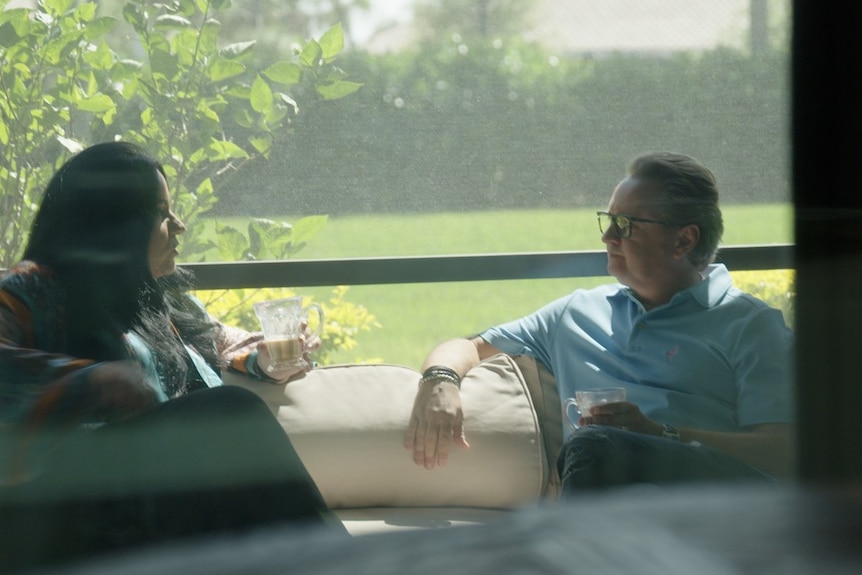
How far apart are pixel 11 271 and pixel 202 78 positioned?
367 mm

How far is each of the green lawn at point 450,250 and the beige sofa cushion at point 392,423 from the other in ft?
0.23

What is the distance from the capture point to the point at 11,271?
1188 mm

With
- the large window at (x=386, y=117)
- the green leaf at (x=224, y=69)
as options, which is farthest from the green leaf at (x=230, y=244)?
the green leaf at (x=224, y=69)

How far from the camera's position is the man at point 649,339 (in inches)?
49.8

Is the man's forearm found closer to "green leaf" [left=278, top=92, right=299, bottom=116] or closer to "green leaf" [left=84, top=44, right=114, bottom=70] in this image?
"green leaf" [left=278, top=92, right=299, bottom=116]

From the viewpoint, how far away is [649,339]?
1.53m

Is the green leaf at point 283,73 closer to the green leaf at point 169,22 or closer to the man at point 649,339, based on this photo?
the green leaf at point 169,22

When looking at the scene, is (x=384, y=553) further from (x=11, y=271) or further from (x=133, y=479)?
(x=11, y=271)

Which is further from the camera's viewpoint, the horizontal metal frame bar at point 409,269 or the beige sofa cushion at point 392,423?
the beige sofa cushion at point 392,423

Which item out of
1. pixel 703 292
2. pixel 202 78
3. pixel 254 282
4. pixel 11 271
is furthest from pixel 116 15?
pixel 703 292

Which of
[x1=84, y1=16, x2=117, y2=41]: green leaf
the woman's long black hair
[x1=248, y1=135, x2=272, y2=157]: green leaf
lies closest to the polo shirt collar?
[x1=248, y1=135, x2=272, y2=157]: green leaf

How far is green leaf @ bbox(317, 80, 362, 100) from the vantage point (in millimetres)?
1155

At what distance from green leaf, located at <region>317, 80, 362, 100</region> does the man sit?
0.41 metres

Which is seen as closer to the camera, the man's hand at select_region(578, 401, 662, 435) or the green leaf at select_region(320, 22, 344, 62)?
the green leaf at select_region(320, 22, 344, 62)
